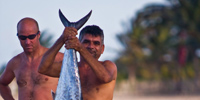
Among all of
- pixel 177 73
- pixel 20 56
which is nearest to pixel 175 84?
pixel 177 73

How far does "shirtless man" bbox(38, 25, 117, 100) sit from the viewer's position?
3.16 metres

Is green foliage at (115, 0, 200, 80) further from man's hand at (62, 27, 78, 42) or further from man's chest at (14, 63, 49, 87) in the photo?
man's hand at (62, 27, 78, 42)

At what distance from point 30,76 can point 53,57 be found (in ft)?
5.18

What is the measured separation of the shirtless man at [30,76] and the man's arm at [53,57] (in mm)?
1058

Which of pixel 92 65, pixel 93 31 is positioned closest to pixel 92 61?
pixel 92 65

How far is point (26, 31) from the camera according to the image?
14.3 feet

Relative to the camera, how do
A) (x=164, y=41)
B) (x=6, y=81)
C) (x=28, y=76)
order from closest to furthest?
(x=28, y=76), (x=6, y=81), (x=164, y=41)

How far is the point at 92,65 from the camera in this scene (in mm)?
3166

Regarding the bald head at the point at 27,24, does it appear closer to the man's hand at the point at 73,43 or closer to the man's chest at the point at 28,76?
the man's chest at the point at 28,76

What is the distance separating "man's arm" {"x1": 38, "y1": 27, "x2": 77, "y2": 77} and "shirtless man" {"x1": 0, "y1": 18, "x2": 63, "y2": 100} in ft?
3.47

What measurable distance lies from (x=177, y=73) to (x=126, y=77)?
10.0 meters

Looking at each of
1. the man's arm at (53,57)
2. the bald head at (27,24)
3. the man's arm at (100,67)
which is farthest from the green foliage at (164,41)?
the man's arm at (53,57)

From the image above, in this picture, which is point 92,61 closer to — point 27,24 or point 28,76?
point 27,24

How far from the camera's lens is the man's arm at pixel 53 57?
3158mm
